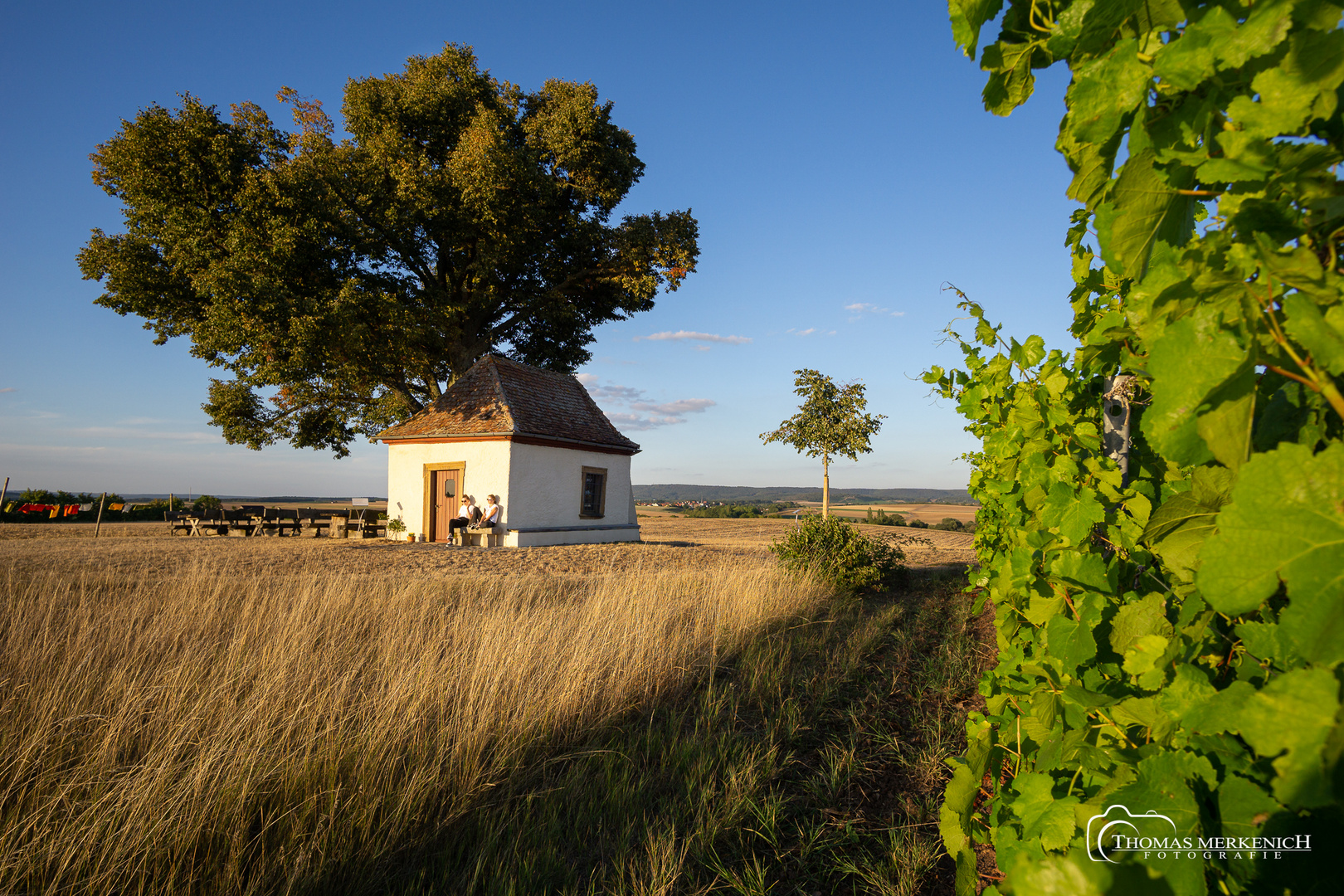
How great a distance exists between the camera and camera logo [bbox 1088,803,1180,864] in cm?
83

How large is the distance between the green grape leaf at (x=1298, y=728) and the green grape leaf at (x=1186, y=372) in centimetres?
26

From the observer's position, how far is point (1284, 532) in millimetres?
613

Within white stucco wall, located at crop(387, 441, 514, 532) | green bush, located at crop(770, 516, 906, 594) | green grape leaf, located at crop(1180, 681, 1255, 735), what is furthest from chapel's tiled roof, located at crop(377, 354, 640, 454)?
green grape leaf, located at crop(1180, 681, 1255, 735)

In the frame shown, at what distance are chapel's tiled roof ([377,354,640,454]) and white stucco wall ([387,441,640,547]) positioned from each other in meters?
0.43

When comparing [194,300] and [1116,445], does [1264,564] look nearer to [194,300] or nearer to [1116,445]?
[1116,445]

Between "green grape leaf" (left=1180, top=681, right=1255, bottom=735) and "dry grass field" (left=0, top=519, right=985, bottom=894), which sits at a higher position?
"green grape leaf" (left=1180, top=681, right=1255, bottom=735)

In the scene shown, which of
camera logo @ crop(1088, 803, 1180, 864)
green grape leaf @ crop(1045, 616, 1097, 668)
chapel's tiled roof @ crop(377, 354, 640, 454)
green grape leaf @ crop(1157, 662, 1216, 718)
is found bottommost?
camera logo @ crop(1088, 803, 1180, 864)

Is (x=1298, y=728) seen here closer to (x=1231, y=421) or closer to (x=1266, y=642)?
(x=1266, y=642)

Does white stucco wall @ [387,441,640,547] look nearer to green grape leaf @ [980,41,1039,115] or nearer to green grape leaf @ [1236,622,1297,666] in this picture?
green grape leaf @ [980,41,1039,115]

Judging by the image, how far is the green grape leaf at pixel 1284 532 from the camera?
0.59 m

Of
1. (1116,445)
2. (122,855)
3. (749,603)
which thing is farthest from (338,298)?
(1116,445)

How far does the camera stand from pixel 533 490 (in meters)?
16.6

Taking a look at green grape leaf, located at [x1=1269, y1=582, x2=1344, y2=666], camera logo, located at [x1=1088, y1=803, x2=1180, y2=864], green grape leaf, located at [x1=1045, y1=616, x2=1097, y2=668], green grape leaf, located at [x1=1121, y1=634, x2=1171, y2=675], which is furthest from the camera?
green grape leaf, located at [x1=1045, y1=616, x2=1097, y2=668]

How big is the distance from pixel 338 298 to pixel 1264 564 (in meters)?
17.8
